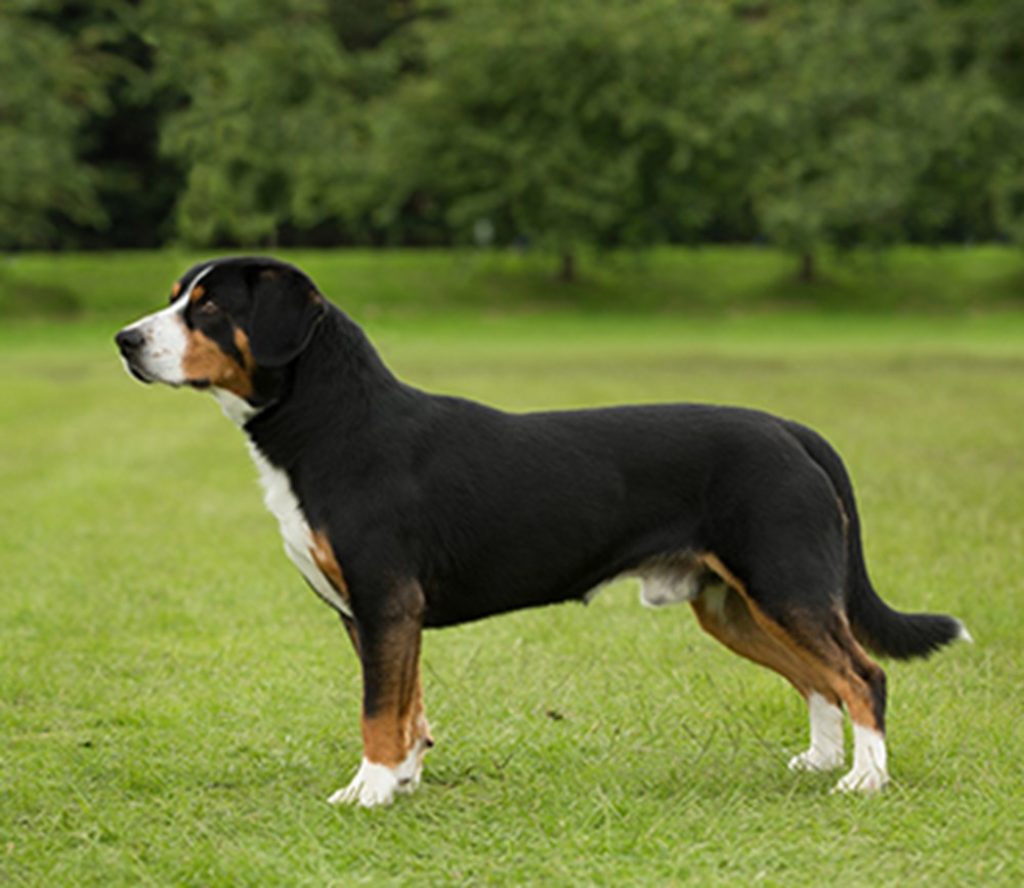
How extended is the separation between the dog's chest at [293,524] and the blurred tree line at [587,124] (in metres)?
36.6

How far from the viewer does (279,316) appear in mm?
5055

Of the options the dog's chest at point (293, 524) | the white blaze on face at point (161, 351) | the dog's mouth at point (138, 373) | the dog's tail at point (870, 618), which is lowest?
the dog's tail at point (870, 618)

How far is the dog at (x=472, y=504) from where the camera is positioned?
198 inches

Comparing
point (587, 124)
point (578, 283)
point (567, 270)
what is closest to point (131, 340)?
point (587, 124)

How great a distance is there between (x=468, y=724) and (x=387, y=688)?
1.42 metres

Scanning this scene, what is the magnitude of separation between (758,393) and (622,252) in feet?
80.8

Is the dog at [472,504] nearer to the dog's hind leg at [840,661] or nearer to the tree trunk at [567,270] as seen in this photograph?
the dog's hind leg at [840,661]

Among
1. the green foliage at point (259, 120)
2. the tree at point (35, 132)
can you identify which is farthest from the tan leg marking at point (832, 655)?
the green foliage at point (259, 120)

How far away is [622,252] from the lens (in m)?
45.4

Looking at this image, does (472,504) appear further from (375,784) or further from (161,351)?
(161,351)

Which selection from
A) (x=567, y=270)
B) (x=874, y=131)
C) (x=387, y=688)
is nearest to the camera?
(x=387, y=688)

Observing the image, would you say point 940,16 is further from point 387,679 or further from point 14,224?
point 387,679

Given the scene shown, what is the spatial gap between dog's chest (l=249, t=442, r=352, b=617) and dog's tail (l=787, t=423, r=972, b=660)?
1712 millimetres

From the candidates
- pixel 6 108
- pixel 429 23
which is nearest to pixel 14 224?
pixel 6 108
